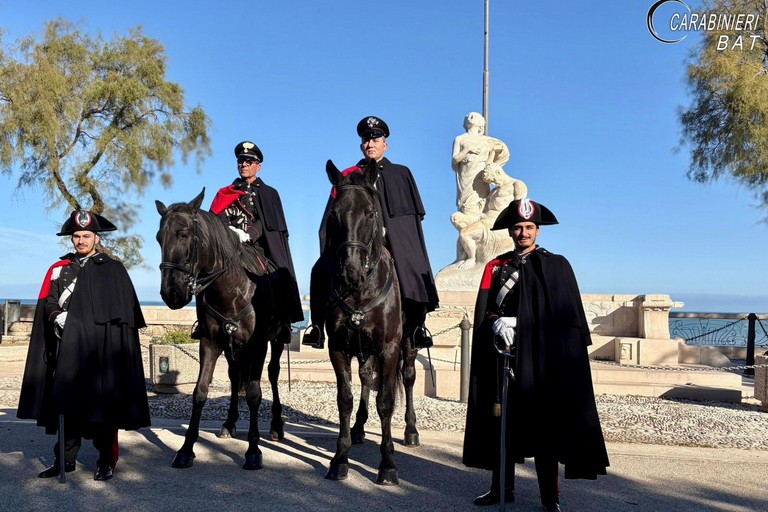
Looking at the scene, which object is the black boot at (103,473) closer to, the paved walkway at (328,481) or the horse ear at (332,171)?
the paved walkway at (328,481)

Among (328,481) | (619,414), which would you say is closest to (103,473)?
(328,481)

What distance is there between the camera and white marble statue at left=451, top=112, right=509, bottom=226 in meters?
16.6

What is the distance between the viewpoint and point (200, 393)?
19.5 ft

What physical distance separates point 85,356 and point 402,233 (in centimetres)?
287

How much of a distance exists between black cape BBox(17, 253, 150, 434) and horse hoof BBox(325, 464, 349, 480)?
1554mm

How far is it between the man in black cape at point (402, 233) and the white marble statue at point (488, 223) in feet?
30.2

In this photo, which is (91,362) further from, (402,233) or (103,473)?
(402,233)

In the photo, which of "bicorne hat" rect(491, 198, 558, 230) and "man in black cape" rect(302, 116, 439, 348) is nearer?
"bicorne hat" rect(491, 198, 558, 230)

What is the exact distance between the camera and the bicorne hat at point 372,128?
6.23m

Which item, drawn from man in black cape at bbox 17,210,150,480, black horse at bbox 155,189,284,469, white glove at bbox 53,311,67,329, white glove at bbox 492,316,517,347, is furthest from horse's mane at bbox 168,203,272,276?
white glove at bbox 492,316,517,347

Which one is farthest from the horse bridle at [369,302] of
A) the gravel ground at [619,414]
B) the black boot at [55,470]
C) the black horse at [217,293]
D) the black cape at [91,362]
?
the gravel ground at [619,414]

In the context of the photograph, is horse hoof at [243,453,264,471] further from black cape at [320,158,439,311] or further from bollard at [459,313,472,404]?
bollard at [459,313,472,404]

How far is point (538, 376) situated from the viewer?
458 cm

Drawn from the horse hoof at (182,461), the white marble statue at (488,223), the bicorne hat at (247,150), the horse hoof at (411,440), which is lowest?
the horse hoof at (182,461)
